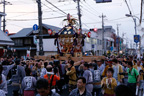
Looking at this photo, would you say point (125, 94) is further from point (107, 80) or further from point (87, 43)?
point (87, 43)

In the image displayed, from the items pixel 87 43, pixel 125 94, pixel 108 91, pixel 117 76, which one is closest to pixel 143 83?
pixel 117 76

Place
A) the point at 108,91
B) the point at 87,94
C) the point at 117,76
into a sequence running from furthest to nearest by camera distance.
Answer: the point at 117,76
the point at 108,91
the point at 87,94

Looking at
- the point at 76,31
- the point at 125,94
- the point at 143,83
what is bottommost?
the point at 143,83

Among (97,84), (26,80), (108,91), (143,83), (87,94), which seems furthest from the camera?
(143,83)

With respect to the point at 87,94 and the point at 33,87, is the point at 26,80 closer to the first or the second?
the point at 33,87

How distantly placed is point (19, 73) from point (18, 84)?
1.70 ft

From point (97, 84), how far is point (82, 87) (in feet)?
9.70

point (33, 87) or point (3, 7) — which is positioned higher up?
point (3, 7)

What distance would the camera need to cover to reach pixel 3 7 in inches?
1028

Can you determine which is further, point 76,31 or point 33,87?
point 76,31

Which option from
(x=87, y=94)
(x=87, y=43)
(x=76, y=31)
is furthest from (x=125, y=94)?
(x=87, y=43)

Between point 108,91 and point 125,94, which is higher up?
point 125,94

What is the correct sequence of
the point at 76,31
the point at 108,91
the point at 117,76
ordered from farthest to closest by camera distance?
the point at 76,31 → the point at 117,76 → the point at 108,91

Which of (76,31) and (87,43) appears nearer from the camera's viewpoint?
(76,31)
